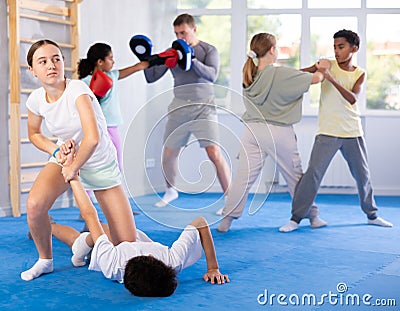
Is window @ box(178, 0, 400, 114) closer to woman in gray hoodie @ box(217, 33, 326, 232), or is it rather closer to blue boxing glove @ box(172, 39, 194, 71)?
blue boxing glove @ box(172, 39, 194, 71)

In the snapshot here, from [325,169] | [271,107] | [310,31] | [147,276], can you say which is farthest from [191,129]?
[310,31]

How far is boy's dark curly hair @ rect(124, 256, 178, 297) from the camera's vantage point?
2611 millimetres

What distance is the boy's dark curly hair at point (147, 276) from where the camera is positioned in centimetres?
261

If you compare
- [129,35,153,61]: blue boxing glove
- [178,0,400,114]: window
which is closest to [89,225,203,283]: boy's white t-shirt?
[129,35,153,61]: blue boxing glove

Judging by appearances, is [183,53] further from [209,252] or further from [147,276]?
[147,276]

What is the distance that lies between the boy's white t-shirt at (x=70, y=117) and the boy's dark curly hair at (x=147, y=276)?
0.61 m

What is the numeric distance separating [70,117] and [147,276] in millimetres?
814

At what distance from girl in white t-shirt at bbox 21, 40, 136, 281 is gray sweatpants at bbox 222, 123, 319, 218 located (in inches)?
33.6

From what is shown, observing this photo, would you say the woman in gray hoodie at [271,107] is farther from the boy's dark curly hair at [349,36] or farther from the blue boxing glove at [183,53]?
the blue boxing glove at [183,53]

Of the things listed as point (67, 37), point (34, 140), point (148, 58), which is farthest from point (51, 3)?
point (34, 140)

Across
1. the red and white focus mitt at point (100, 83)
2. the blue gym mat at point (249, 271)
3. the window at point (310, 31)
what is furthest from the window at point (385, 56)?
the red and white focus mitt at point (100, 83)

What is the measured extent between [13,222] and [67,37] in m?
1.64

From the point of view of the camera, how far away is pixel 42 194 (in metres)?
3.07

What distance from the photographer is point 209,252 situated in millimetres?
3008
